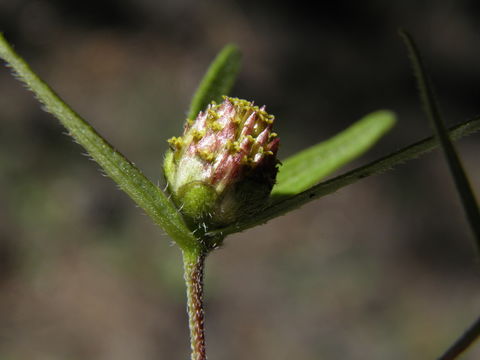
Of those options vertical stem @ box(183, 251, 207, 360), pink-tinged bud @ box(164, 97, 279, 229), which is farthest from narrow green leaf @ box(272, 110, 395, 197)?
vertical stem @ box(183, 251, 207, 360)

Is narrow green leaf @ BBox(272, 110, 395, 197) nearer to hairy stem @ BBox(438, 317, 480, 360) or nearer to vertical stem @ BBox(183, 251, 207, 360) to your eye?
vertical stem @ BBox(183, 251, 207, 360)

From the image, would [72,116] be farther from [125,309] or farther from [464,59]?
[464,59]

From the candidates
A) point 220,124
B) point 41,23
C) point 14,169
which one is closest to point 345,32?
point 41,23

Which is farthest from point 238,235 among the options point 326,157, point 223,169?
point 223,169

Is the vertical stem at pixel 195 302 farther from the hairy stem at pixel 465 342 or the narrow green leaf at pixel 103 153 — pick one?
the hairy stem at pixel 465 342

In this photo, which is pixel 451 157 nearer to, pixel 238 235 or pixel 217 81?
pixel 217 81

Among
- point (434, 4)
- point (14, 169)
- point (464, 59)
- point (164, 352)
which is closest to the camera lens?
point (164, 352)

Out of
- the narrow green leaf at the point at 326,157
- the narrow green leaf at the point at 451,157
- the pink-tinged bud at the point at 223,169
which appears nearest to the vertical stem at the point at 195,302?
the pink-tinged bud at the point at 223,169
